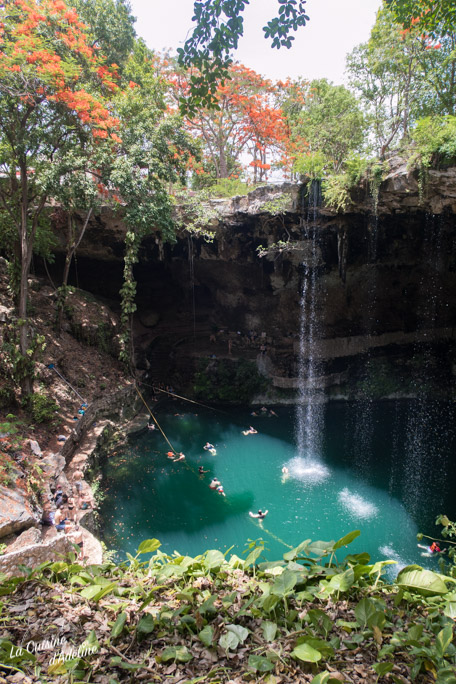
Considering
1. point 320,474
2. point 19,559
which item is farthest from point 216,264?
point 19,559

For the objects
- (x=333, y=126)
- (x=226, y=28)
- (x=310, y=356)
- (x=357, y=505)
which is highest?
(x=333, y=126)

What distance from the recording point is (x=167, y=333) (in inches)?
695

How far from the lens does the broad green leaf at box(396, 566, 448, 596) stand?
1562 millimetres

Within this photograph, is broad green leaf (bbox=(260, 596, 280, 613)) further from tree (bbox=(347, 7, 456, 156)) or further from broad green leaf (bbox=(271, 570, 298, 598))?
tree (bbox=(347, 7, 456, 156))

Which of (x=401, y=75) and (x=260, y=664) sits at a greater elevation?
(x=401, y=75)

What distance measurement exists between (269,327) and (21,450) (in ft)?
37.1

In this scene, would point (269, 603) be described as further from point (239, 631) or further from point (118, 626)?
point (118, 626)

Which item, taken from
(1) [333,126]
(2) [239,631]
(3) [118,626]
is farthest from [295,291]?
(3) [118,626]

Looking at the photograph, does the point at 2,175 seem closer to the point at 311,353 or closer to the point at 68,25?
the point at 68,25

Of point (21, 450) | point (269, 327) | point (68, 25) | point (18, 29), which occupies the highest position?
point (68, 25)

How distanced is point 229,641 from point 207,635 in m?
0.09

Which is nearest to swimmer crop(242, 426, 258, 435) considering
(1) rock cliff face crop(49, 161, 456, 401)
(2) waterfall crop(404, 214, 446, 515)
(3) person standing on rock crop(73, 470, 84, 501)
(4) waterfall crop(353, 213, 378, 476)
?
(1) rock cliff face crop(49, 161, 456, 401)

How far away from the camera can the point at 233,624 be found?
161cm

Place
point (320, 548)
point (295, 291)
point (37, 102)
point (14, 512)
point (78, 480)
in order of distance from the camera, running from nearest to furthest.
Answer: point (320, 548)
point (14, 512)
point (37, 102)
point (78, 480)
point (295, 291)
